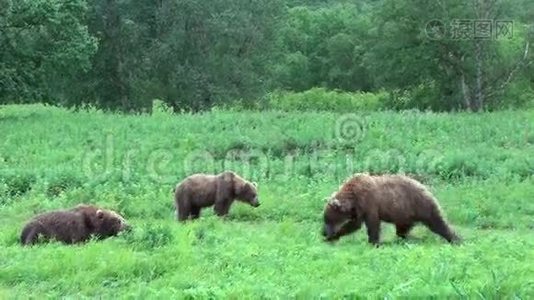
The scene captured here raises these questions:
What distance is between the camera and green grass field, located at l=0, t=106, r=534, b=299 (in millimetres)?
8008

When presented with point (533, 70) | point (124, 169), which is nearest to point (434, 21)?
point (533, 70)

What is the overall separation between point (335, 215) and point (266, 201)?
3.49 m

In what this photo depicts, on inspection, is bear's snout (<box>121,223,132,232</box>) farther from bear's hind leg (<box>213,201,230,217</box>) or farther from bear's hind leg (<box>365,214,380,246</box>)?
bear's hind leg (<box>365,214,380,246</box>)

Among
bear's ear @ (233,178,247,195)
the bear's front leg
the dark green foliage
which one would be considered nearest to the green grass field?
the dark green foliage

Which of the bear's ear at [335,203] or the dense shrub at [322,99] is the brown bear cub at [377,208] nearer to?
the bear's ear at [335,203]

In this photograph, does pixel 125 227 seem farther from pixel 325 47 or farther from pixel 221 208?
pixel 325 47

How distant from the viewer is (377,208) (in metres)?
11.1

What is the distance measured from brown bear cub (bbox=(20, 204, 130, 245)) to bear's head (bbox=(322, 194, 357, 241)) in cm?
278

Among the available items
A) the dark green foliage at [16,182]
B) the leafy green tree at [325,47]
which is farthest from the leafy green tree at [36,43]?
the leafy green tree at [325,47]

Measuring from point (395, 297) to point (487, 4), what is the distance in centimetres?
3139

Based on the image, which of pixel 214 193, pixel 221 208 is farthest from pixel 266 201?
pixel 214 193

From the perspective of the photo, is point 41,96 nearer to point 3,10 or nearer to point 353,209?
point 3,10

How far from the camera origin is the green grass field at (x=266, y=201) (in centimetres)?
801

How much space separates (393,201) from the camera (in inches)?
440
